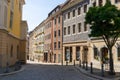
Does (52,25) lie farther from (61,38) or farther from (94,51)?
(94,51)

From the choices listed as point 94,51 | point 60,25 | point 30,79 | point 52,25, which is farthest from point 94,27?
point 52,25

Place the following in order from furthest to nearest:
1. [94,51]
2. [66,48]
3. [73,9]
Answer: [66,48], [73,9], [94,51]

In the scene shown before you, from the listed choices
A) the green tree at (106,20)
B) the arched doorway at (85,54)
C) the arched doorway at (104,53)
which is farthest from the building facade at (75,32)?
the green tree at (106,20)

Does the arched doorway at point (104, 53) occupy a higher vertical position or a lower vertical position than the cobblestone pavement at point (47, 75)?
higher

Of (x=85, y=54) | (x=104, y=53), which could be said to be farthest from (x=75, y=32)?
(x=104, y=53)

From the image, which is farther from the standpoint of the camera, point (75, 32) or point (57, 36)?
point (57, 36)

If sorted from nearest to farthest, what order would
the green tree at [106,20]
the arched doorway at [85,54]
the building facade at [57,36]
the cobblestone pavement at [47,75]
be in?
the cobblestone pavement at [47,75]
the green tree at [106,20]
the arched doorway at [85,54]
the building facade at [57,36]

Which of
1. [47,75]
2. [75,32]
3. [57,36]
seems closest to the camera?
[47,75]

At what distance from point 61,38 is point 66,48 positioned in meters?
3.75

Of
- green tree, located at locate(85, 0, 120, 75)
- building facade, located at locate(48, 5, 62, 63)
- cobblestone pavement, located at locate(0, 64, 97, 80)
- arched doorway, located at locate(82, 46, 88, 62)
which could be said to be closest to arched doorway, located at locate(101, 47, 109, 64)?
arched doorway, located at locate(82, 46, 88, 62)

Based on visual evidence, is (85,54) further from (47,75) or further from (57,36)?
(47,75)

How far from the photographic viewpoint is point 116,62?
32.0 meters

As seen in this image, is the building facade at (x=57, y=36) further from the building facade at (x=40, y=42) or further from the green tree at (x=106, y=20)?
the green tree at (x=106, y=20)

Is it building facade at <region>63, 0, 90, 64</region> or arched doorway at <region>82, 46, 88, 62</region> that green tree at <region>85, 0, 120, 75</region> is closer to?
building facade at <region>63, 0, 90, 64</region>
